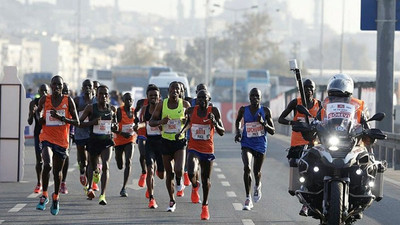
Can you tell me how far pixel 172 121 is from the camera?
1812cm

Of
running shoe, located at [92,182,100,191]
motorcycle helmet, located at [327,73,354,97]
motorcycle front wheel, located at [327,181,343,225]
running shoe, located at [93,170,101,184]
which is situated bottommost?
running shoe, located at [92,182,100,191]

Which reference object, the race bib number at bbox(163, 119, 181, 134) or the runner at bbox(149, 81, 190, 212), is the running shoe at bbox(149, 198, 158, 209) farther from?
the race bib number at bbox(163, 119, 181, 134)

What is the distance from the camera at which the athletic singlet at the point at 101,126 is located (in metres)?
19.5

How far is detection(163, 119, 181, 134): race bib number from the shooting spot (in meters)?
18.1

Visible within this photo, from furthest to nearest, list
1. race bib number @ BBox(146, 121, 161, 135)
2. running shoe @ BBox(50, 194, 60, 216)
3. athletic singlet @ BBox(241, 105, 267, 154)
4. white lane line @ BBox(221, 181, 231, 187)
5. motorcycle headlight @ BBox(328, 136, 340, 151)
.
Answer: white lane line @ BBox(221, 181, 231, 187), race bib number @ BBox(146, 121, 161, 135), athletic singlet @ BBox(241, 105, 267, 154), running shoe @ BBox(50, 194, 60, 216), motorcycle headlight @ BBox(328, 136, 340, 151)

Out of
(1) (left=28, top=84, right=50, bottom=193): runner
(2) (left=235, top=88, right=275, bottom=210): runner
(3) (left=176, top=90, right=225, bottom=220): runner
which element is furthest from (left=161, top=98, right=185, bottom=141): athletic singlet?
(1) (left=28, top=84, right=50, bottom=193): runner

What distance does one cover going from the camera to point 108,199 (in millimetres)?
19922

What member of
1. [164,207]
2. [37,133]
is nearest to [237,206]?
[164,207]

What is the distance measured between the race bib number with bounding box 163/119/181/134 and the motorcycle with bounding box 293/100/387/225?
4.59 meters

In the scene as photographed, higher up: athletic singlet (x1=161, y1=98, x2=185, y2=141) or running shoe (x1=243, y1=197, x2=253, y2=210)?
athletic singlet (x1=161, y1=98, x2=185, y2=141)

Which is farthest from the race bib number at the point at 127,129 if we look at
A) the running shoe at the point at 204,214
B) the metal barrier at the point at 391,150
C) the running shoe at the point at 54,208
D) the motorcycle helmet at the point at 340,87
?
the motorcycle helmet at the point at 340,87

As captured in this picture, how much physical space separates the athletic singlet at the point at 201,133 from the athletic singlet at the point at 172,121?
12.0 inches

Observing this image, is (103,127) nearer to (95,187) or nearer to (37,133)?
(95,187)

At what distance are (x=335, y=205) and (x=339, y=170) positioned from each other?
428 millimetres
